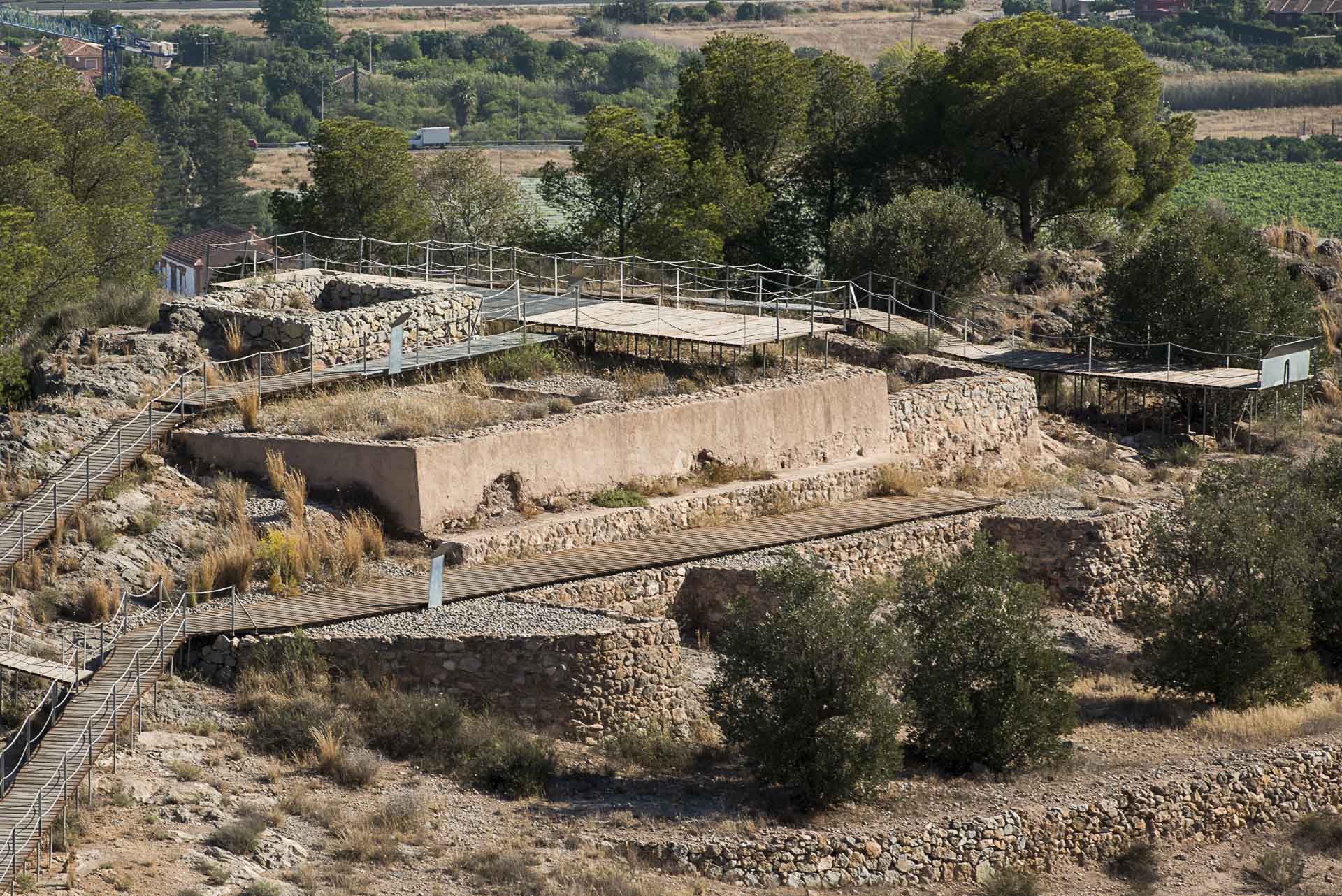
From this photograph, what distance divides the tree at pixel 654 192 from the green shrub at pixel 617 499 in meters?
15.3

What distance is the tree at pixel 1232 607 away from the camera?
830 inches

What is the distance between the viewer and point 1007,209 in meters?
41.0

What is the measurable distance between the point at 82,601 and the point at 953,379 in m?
14.2

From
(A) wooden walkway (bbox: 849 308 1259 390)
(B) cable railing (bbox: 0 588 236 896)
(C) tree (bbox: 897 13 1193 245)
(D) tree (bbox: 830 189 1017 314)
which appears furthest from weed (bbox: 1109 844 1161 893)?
(C) tree (bbox: 897 13 1193 245)

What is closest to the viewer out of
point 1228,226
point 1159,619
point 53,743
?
A: point 53,743

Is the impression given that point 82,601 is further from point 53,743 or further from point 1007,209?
point 1007,209

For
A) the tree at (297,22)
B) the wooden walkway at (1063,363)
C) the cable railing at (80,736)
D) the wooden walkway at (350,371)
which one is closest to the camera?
the cable railing at (80,736)

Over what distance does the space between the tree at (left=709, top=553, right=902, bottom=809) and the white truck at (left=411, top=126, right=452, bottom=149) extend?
79486mm

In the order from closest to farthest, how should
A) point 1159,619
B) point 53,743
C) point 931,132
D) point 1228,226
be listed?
point 53,743 < point 1159,619 < point 1228,226 < point 931,132

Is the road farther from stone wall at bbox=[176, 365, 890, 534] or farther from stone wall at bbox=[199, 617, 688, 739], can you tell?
stone wall at bbox=[199, 617, 688, 739]

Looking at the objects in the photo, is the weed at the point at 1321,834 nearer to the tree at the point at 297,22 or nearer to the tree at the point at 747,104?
the tree at the point at 747,104

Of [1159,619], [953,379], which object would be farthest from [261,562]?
[953,379]

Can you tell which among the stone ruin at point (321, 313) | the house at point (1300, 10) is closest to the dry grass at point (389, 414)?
the stone ruin at point (321, 313)

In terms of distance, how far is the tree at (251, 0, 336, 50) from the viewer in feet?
403
